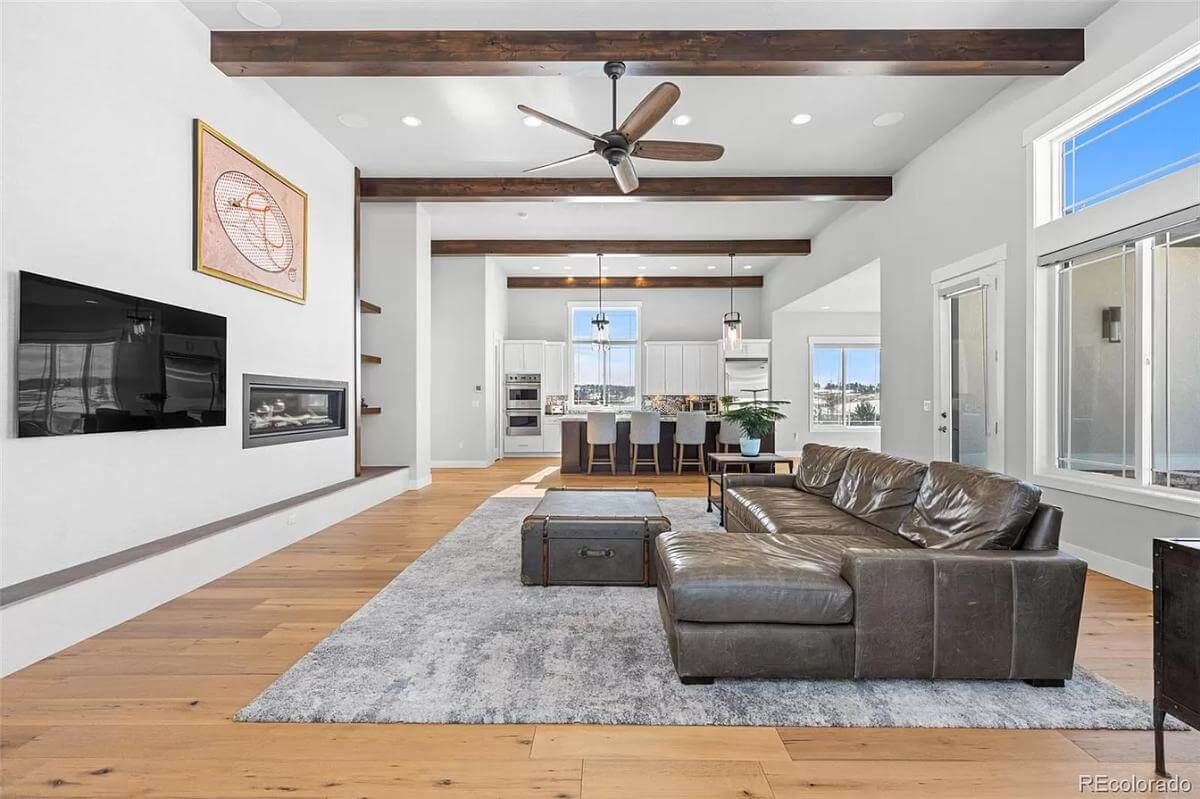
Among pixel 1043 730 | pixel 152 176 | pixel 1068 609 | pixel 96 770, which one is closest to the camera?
pixel 96 770

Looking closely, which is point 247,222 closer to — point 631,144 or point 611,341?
point 631,144

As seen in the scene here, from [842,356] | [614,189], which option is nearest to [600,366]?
[842,356]

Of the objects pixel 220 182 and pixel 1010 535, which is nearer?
pixel 1010 535

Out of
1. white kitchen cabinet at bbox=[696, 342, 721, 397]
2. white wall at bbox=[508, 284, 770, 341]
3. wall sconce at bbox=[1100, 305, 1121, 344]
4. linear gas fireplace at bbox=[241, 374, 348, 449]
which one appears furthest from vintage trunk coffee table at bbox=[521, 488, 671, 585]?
white wall at bbox=[508, 284, 770, 341]

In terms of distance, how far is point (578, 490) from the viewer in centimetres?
423

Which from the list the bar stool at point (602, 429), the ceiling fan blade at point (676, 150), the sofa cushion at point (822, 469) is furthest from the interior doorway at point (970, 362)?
the bar stool at point (602, 429)

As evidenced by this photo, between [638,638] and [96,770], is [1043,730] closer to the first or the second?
[638,638]

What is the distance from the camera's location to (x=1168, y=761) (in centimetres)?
170

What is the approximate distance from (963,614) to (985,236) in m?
3.59

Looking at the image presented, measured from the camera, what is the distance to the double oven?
10406 millimetres

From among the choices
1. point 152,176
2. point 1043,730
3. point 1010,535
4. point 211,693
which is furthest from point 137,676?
point 1010,535

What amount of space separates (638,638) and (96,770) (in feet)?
6.06

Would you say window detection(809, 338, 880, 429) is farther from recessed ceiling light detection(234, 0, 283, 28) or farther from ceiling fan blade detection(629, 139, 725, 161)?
recessed ceiling light detection(234, 0, 283, 28)

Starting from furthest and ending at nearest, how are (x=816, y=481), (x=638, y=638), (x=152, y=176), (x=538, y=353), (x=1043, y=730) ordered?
(x=538, y=353), (x=816, y=481), (x=152, y=176), (x=638, y=638), (x=1043, y=730)
